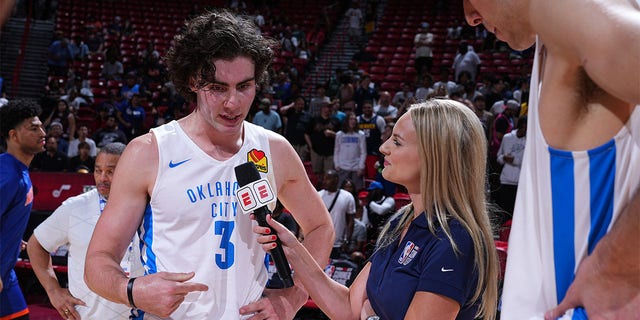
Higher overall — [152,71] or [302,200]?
[302,200]

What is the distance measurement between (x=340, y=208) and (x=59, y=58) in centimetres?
1242

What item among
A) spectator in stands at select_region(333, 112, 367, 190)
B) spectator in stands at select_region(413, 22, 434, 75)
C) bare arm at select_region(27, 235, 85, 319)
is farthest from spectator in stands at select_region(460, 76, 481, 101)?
bare arm at select_region(27, 235, 85, 319)

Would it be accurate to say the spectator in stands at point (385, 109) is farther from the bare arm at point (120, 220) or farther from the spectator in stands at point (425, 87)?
the bare arm at point (120, 220)

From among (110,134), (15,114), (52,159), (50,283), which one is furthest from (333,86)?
(50,283)

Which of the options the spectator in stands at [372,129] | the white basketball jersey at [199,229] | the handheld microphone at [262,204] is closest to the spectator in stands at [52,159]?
the spectator in stands at [372,129]

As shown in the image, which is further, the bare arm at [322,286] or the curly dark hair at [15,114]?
the curly dark hair at [15,114]

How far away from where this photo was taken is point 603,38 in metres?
1.25

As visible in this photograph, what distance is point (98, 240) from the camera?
2.56 meters

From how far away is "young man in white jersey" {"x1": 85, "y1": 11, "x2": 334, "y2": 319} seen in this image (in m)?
2.60

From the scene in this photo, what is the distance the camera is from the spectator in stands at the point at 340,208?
8922 mm

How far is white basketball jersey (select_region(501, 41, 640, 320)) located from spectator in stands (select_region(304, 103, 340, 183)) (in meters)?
10.3

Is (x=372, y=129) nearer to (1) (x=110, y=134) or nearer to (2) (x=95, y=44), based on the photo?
(1) (x=110, y=134)

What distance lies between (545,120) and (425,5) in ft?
62.6

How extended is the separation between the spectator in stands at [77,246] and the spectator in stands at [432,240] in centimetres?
210
